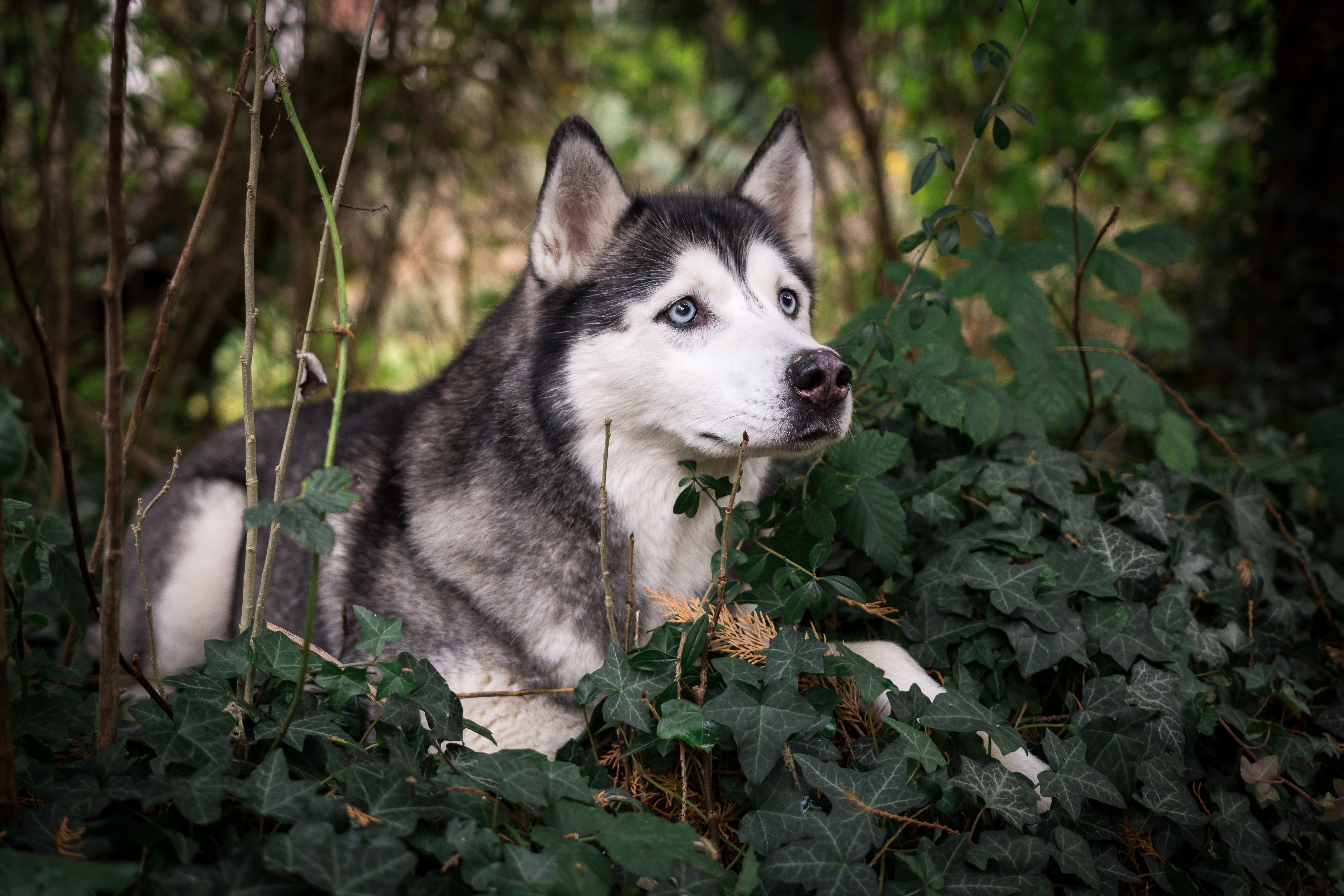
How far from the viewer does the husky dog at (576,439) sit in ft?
6.64

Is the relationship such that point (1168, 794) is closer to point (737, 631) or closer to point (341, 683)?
point (737, 631)

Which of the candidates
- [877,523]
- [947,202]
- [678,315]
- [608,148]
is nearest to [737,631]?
[877,523]

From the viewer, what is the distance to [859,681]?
→ 1719 mm

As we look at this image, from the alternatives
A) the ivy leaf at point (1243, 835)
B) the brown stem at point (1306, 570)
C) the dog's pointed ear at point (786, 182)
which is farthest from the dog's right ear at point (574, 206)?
the brown stem at point (1306, 570)

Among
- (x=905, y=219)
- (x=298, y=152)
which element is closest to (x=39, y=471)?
(x=298, y=152)

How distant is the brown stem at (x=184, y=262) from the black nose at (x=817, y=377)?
49.8 inches

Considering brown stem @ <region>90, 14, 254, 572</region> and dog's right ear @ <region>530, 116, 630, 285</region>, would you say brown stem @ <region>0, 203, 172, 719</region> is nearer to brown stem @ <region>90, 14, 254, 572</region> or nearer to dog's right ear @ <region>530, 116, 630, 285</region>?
brown stem @ <region>90, 14, 254, 572</region>

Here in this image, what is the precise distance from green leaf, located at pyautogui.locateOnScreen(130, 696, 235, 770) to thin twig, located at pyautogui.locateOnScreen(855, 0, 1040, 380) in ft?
5.86

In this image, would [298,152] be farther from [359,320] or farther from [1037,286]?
[1037,286]

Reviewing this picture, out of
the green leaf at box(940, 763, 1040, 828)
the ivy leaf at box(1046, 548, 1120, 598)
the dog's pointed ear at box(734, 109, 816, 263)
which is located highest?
the dog's pointed ear at box(734, 109, 816, 263)

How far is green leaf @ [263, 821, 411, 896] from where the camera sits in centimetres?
117

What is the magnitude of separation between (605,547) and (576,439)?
0.33 m

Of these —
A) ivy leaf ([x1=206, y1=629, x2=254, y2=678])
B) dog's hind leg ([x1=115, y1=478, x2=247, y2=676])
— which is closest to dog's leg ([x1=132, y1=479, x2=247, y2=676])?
dog's hind leg ([x1=115, y1=478, x2=247, y2=676])

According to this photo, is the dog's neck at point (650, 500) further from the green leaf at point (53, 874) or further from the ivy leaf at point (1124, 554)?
the green leaf at point (53, 874)
